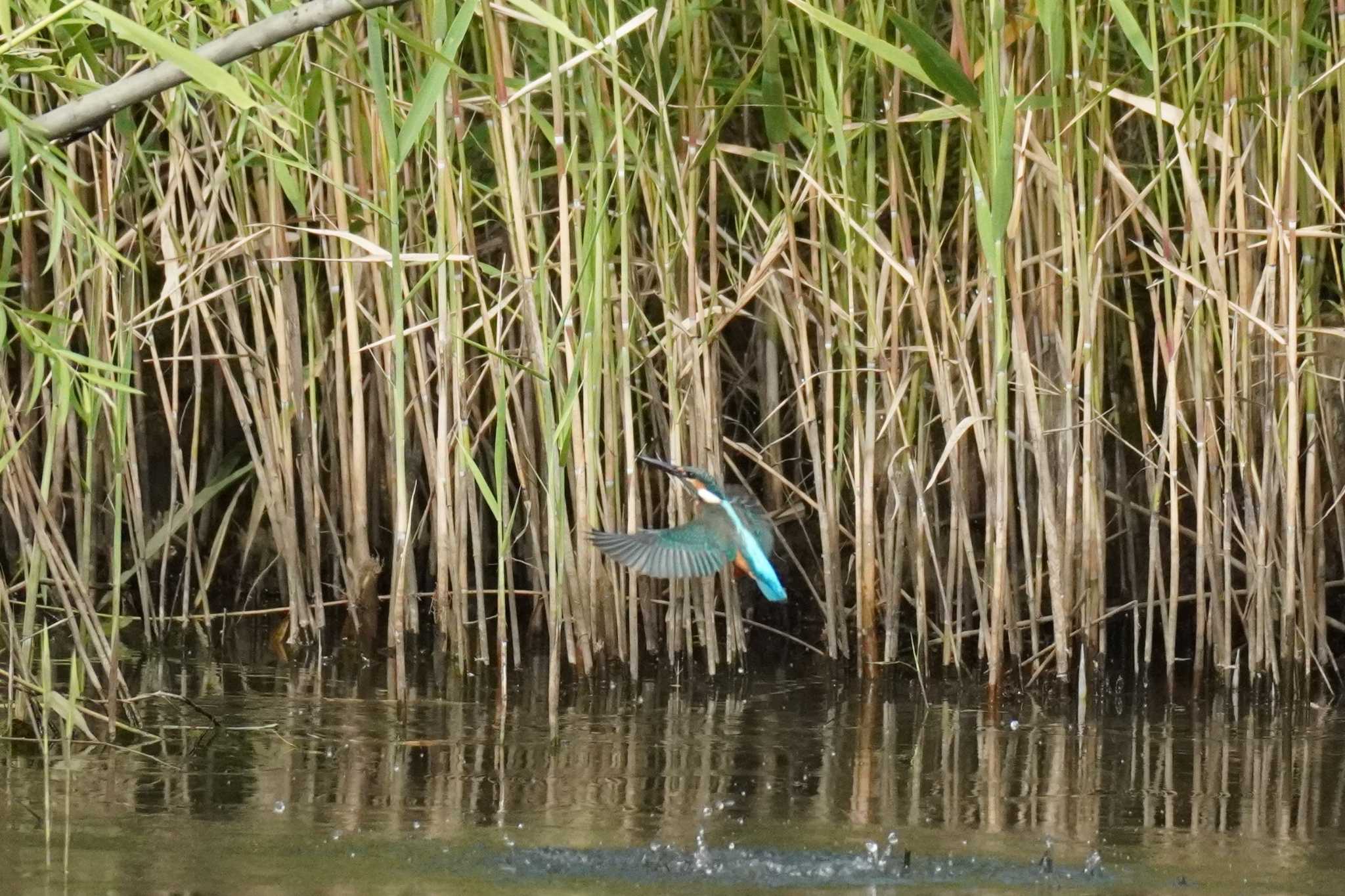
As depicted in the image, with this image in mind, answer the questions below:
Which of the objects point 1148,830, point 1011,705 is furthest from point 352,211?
point 1148,830

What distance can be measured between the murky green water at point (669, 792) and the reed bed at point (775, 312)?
0.21 meters

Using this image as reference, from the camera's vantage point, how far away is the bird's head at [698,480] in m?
4.10

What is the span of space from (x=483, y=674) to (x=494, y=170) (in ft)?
4.69

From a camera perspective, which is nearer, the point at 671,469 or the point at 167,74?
the point at 167,74

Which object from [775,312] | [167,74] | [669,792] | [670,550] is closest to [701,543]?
[670,550]

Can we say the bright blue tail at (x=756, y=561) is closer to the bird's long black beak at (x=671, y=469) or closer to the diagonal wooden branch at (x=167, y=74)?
the bird's long black beak at (x=671, y=469)

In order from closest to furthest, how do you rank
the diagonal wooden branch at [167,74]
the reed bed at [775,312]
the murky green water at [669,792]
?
the diagonal wooden branch at [167,74], the murky green water at [669,792], the reed bed at [775,312]

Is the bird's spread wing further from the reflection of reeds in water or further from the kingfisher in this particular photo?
the reflection of reeds in water

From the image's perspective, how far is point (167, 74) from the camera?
2.22m

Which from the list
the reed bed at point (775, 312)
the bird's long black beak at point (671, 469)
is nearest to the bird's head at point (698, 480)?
the bird's long black beak at point (671, 469)

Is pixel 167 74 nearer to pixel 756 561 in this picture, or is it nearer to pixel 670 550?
pixel 670 550

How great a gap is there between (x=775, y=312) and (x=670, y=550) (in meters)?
0.99

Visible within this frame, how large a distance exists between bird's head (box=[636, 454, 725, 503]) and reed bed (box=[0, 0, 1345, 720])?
0.24 meters

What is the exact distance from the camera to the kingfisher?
13.1 ft
